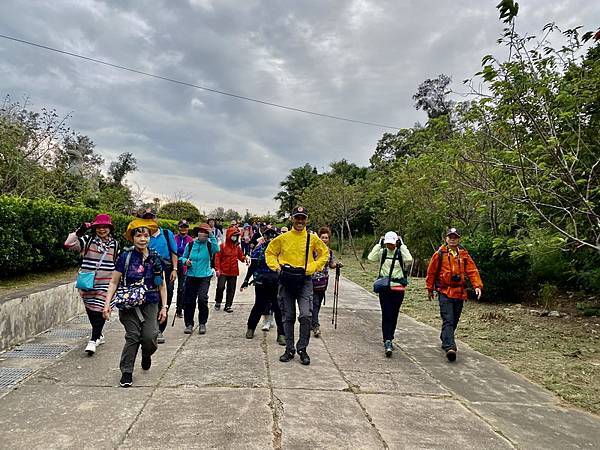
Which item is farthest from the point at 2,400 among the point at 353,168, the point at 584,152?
the point at 353,168

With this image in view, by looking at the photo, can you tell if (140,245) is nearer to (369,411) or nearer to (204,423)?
(204,423)

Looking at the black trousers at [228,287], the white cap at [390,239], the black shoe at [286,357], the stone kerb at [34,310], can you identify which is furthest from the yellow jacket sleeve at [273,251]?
the black trousers at [228,287]

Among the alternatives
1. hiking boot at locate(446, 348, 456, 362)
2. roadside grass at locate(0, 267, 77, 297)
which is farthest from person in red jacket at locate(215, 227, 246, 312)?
hiking boot at locate(446, 348, 456, 362)

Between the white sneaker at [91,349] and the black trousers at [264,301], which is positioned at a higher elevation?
the black trousers at [264,301]

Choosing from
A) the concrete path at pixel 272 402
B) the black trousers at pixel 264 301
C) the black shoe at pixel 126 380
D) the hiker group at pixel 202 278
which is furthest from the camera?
the black trousers at pixel 264 301

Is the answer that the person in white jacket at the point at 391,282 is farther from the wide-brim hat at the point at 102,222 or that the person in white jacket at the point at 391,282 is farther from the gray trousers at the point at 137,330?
the wide-brim hat at the point at 102,222

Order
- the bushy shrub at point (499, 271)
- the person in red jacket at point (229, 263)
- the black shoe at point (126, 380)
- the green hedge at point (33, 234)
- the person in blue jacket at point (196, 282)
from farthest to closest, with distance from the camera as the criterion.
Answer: the bushy shrub at point (499, 271)
the person in red jacket at point (229, 263)
the green hedge at point (33, 234)
the person in blue jacket at point (196, 282)
the black shoe at point (126, 380)

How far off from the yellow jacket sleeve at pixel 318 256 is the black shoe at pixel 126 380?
85.0 inches

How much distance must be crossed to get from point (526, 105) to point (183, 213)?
3634cm

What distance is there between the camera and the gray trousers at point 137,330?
171 inches

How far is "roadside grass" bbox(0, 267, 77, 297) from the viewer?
22.5 feet

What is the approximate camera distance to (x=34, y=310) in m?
5.99

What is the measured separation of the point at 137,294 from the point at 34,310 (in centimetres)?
249

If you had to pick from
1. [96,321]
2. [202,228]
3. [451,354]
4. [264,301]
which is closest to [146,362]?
[96,321]
